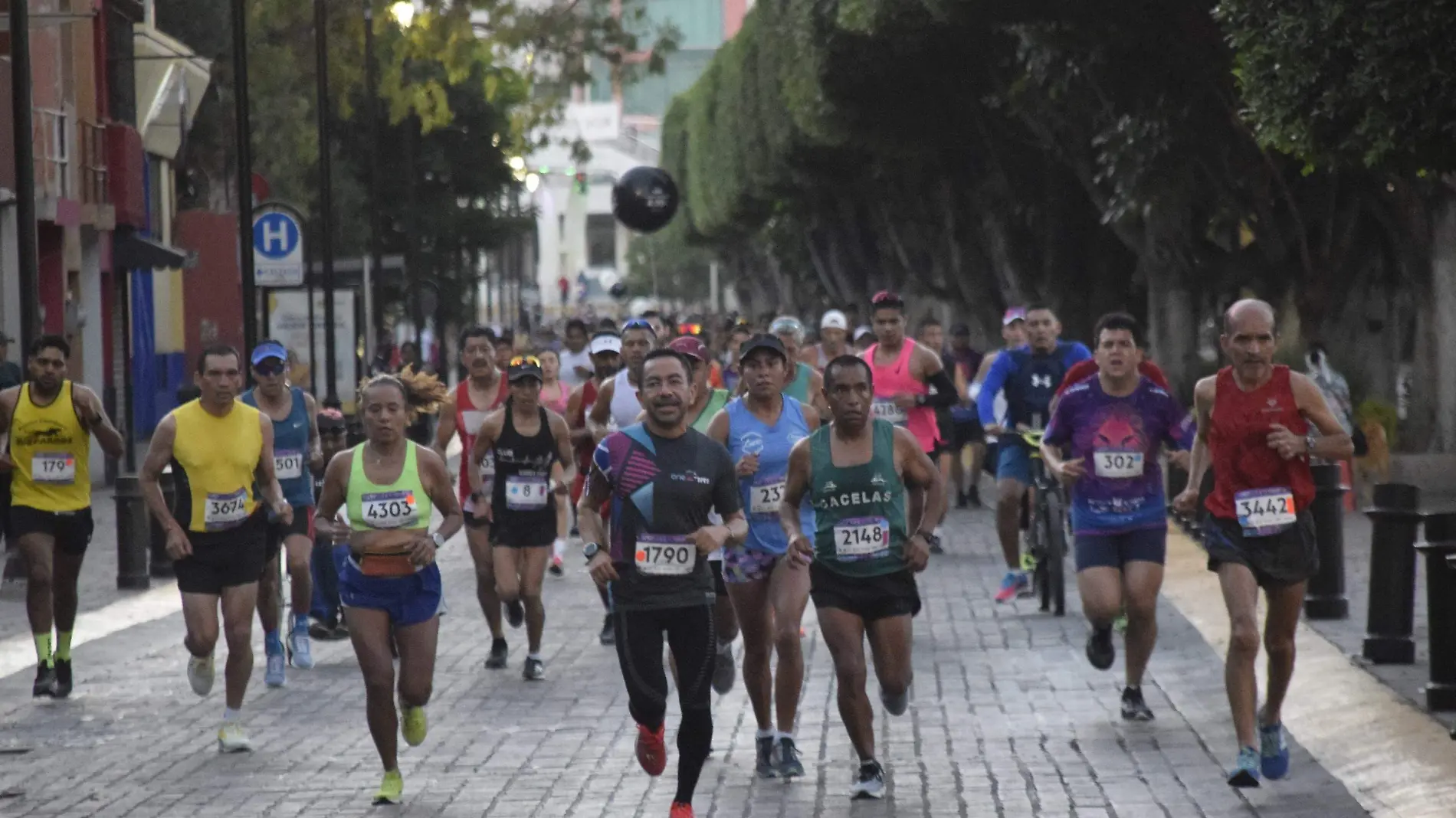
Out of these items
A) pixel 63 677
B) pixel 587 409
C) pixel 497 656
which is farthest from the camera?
pixel 587 409

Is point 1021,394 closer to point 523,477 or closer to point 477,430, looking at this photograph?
point 477,430

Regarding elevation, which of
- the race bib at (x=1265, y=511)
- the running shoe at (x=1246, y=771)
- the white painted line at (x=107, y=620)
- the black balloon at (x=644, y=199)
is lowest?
the white painted line at (x=107, y=620)

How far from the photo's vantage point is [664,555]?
27.9 feet

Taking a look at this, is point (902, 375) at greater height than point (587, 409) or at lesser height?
greater

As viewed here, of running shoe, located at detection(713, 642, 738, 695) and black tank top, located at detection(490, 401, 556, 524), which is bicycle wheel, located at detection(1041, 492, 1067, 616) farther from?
running shoe, located at detection(713, 642, 738, 695)

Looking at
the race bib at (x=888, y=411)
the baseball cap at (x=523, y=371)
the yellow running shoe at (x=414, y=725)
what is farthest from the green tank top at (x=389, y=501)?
the race bib at (x=888, y=411)

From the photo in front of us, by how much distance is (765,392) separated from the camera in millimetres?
10070

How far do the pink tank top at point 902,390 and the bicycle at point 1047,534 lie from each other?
0.77 meters

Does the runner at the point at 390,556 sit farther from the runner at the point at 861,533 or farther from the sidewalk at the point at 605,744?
the runner at the point at 861,533

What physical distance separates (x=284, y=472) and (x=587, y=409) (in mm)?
4136

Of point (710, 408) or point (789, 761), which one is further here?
point (710, 408)

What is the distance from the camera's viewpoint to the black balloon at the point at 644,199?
2911cm

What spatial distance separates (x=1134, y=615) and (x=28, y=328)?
24.5ft

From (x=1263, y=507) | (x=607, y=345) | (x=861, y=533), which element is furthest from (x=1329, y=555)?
(x=861, y=533)
